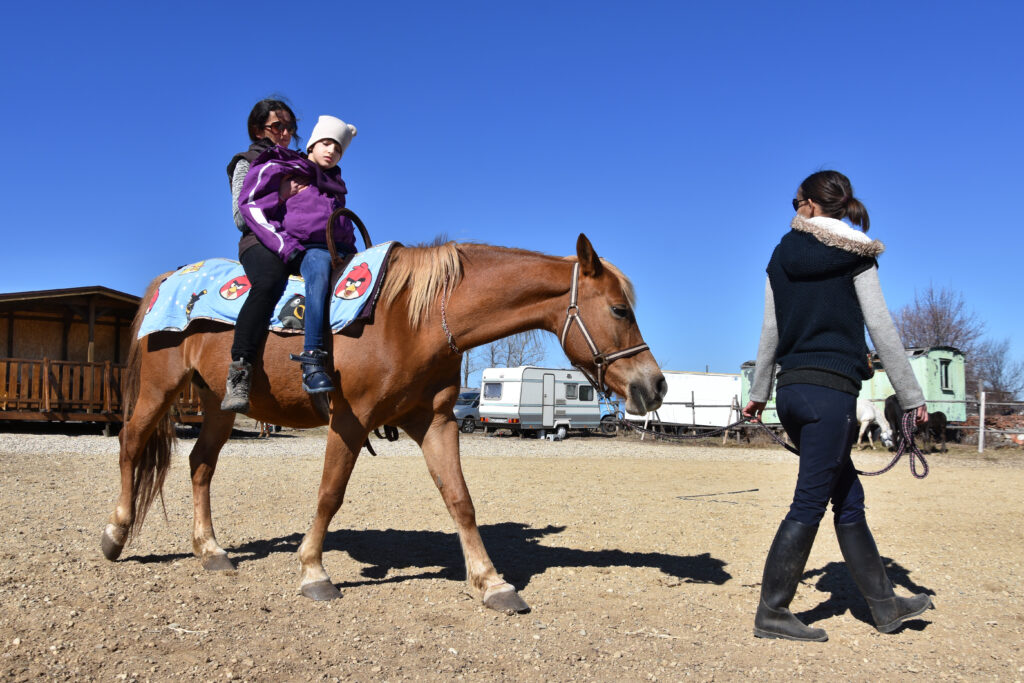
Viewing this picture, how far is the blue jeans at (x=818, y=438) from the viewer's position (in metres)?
3.63

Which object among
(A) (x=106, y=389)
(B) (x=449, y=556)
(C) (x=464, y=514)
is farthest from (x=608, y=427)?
(C) (x=464, y=514)

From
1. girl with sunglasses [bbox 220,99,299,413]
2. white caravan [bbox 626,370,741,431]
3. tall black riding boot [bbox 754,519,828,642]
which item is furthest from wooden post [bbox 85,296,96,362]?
tall black riding boot [bbox 754,519,828,642]

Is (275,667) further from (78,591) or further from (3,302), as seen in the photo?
(3,302)

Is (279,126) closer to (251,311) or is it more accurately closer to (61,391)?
(251,311)

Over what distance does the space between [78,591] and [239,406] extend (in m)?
1.30

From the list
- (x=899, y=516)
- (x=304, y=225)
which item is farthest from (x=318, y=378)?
(x=899, y=516)

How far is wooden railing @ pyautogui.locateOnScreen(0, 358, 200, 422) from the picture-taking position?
723 inches

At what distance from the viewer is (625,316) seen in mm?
4273

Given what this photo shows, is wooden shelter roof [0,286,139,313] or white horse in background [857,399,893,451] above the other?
wooden shelter roof [0,286,139,313]

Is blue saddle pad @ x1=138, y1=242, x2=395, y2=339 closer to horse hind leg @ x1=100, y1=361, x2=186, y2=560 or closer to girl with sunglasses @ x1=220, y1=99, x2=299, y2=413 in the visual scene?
girl with sunglasses @ x1=220, y1=99, x2=299, y2=413

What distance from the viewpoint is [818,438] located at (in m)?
3.64

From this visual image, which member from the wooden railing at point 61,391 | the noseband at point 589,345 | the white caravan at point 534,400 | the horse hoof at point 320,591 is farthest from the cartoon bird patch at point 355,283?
the white caravan at point 534,400

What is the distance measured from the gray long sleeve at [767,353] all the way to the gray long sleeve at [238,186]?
3.24m

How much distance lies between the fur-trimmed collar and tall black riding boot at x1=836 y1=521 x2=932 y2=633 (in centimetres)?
142
